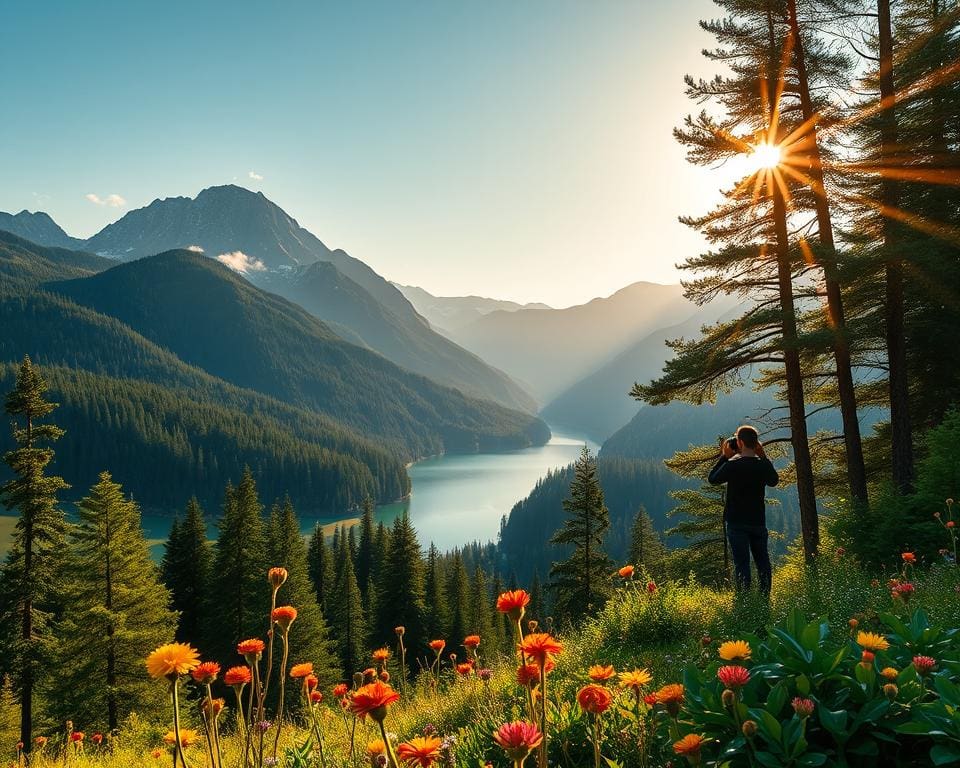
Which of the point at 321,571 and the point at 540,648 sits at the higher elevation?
the point at 540,648

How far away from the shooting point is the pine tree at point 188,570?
88.9ft

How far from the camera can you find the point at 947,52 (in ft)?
31.6

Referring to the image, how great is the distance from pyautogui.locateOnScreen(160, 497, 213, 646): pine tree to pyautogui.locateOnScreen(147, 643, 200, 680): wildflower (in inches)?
1117

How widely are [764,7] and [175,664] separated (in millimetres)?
14111

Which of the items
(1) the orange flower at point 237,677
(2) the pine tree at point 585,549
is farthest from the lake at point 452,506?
(1) the orange flower at point 237,677

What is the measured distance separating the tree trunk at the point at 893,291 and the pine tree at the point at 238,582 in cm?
2222

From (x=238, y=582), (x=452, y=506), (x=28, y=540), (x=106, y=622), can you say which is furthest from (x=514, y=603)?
(x=452, y=506)

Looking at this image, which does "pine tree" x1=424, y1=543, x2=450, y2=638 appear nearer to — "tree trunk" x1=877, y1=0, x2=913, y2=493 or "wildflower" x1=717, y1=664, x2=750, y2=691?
"tree trunk" x1=877, y1=0, x2=913, y2=493

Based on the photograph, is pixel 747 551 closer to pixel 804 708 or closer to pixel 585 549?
pixel 804 708

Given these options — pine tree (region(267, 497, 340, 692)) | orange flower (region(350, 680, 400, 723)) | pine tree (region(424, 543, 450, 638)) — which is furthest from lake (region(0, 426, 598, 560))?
orange flower (region(350, 680, 400, 723))

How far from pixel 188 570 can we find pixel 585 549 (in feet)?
66.2

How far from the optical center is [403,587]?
102ft

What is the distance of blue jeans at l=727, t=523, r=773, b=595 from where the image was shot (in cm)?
716

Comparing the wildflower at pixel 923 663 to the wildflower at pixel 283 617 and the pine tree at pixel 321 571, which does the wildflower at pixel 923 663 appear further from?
the pine tree at pixel 321 571
